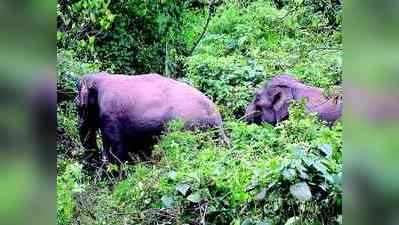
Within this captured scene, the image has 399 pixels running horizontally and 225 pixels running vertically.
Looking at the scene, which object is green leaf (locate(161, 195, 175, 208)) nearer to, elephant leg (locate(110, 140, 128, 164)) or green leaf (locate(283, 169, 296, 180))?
green leaf (locate(283, 169, 296, 180))

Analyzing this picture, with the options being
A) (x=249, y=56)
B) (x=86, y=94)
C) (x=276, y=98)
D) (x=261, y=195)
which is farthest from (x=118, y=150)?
(x=261, y=195)

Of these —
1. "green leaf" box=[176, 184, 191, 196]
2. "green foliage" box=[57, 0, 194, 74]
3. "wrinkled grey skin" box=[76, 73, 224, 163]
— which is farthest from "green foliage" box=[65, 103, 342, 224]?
"green foliage" box=[57, 0, 194, 74]

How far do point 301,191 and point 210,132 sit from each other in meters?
1.41

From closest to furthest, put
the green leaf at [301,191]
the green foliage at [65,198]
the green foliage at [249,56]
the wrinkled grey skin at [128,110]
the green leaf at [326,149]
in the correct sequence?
the green leaf at [301,191], the green leaf at [326,149], the green foliage at [65,198], the wrinkled grey skin at [128,110], the green foliage at [249,56]

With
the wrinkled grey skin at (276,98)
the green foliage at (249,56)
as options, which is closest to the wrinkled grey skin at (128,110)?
the wrinkled grey skin at (276,98)

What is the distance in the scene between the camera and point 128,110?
332 cm

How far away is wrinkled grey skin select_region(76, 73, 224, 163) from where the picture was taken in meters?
3.26

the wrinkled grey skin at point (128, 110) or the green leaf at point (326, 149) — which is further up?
the green leaf at point (326, 149)

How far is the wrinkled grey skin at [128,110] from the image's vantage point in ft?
10.7

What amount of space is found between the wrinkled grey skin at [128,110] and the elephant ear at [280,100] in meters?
0.39

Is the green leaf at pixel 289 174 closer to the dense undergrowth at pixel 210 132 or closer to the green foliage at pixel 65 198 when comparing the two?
the dense undergrowth at pixel 210 132

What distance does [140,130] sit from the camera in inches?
130
